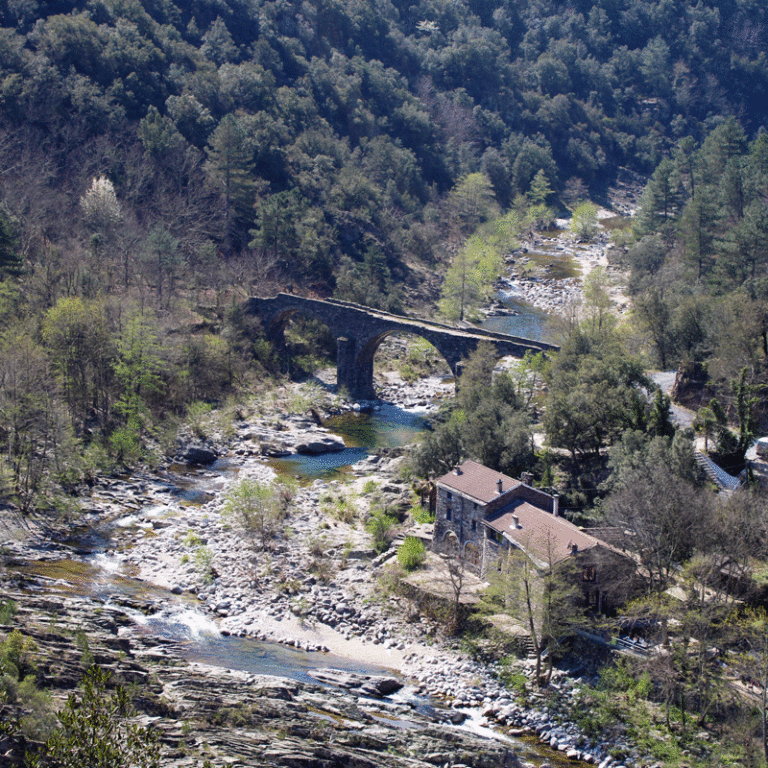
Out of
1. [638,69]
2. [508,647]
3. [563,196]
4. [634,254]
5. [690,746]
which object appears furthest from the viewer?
[638,69]

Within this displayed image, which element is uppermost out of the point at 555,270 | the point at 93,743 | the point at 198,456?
the point at 555,270

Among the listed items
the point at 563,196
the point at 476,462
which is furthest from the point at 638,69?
the point at 476,462

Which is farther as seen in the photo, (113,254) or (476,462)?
(113,254)

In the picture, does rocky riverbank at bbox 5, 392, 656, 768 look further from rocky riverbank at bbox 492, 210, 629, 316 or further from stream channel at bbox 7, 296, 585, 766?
rocky riverbank at bbox 492, 210, 629, 316

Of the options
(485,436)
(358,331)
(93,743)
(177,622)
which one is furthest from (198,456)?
(93,743)

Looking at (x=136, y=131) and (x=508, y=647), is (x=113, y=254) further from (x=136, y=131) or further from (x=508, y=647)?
(x=508, y=647)

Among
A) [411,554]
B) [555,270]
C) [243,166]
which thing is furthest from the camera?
[555,270]

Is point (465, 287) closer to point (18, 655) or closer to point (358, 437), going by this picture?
point (358, 437)
